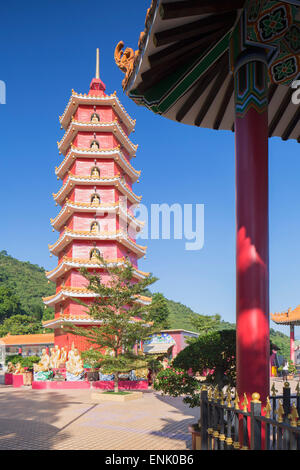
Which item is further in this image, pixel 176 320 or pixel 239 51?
pixel 176 320

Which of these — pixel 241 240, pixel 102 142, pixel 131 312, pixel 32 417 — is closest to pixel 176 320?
pixel 102 142

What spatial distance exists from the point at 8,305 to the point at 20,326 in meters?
14.0

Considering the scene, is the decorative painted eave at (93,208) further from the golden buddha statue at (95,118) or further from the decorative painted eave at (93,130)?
the golden buddha statue at (95,118)

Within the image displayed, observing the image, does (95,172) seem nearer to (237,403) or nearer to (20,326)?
(237,403)

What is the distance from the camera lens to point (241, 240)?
18.9ft

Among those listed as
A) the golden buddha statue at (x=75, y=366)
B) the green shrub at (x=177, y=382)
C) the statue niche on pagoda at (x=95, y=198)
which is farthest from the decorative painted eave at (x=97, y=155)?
the green shrub at (x=177, y=382)

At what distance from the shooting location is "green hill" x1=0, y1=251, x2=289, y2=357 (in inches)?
2979

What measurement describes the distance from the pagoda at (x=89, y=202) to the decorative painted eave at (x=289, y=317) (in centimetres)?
1094

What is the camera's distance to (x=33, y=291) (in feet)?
312

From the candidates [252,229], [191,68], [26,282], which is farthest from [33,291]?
[252,229]

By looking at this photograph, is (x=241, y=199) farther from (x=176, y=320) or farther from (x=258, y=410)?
(x=176, y=320)

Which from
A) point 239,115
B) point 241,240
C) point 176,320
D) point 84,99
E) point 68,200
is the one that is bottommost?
point 176,320

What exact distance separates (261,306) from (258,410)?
1424 mm

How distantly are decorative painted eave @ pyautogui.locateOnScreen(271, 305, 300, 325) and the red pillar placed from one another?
2870 cm
